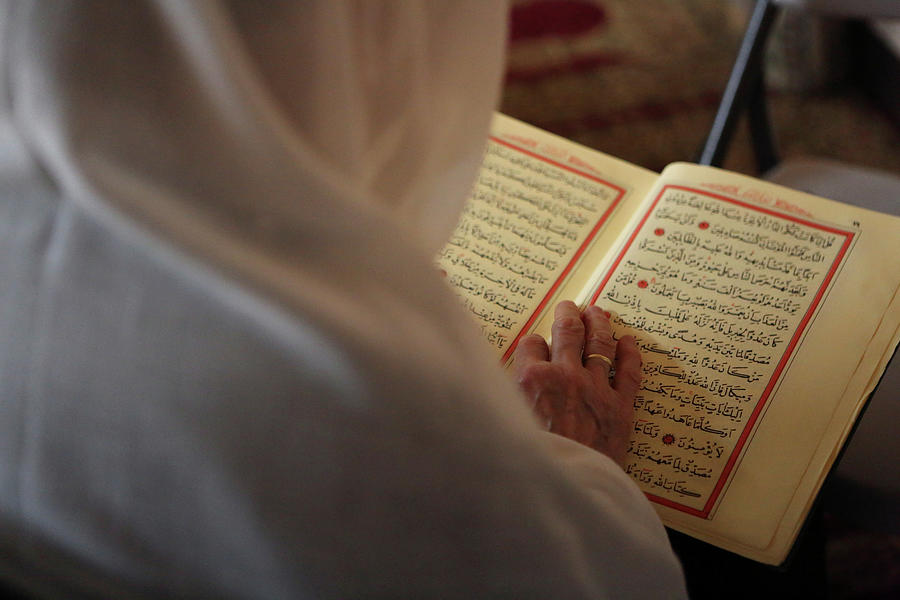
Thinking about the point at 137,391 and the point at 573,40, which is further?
the point at 573,40

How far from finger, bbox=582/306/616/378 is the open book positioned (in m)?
0.02

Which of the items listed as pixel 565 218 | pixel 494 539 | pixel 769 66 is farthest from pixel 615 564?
pixel 769 66

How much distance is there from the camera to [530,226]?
2.88 feet

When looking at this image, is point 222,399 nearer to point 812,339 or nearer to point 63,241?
point 63,241

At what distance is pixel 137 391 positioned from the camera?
14.6 inches

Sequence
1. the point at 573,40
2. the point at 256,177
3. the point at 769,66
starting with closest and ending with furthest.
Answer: the point at 256,177, the point at 769,66, the point at 573,40

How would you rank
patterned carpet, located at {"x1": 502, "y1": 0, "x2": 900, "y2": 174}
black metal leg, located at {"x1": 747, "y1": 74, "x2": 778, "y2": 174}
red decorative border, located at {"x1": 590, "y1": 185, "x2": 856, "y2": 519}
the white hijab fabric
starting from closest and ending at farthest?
the white hijab fabric
red decorative border, located at {"x1": 590, "y1": 185, "x2": 856, "y2": 519}
black metal leg, located at {"x1": 747, "y1": 74, "x2": 778, "y2": 174}
patterned carpet, located at {"x1": 502, "y1": 0, "x2": 900, "y2": 174}

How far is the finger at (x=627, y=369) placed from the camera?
704mm

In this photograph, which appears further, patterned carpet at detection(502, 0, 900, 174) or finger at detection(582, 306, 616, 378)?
patterned carpet at detection(502, 0, 900, 174)

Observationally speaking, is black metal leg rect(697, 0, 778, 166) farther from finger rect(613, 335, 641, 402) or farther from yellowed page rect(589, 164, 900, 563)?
finger rect(613, 335, 641, 402)

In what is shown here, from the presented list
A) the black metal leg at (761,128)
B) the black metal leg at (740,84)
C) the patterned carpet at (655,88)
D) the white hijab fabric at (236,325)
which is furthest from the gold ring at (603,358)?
the patterned carpet at (655,88)

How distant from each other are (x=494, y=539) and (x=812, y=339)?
441 millimetres

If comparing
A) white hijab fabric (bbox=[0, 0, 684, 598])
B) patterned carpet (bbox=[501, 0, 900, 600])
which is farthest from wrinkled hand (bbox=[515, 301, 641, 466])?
patterned carpet (bbox=[501, 0, 900, 600])

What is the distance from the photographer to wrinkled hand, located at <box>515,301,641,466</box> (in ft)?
2.22
